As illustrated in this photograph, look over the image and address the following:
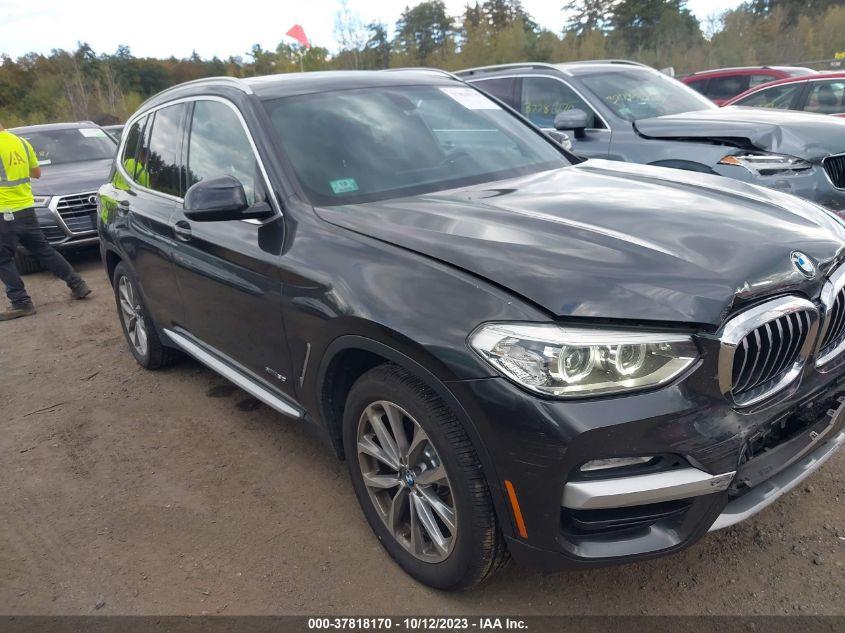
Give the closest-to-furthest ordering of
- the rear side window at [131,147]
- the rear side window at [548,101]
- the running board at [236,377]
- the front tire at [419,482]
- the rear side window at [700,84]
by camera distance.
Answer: the front tire at [419,482]
the running board at [236,377]
the rear side window at [131,147]
the rear side window at [548,101]
the rear side window at [700,84]

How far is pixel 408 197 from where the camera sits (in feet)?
9.93

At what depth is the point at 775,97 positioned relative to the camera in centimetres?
915

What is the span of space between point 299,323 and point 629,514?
1.44 meters

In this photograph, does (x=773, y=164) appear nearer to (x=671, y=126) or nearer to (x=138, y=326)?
(x=671, y=126)

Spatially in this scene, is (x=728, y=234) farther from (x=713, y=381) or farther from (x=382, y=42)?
(x=382, y=42)

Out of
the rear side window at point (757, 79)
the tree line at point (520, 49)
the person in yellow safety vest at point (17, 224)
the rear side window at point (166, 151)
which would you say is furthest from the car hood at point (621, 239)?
the tree line at point (520, 49)

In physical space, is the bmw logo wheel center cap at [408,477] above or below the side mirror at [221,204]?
below

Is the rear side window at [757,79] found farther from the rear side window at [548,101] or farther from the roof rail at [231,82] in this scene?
the roof rail at [231,82]

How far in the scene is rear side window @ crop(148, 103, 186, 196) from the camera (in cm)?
400

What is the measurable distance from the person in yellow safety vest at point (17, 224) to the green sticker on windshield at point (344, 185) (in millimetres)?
5213

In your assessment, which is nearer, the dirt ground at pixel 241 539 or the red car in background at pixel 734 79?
the dirt ground at pixel 241 539

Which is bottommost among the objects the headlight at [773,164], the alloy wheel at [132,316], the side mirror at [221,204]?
the alloy wheel at [132,316]

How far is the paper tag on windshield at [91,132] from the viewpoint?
419 inches

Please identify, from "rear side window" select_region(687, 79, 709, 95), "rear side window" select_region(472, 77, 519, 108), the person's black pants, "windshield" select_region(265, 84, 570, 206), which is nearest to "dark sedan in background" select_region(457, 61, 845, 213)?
"rear side window" select_region(472, 77, 519, 108)
